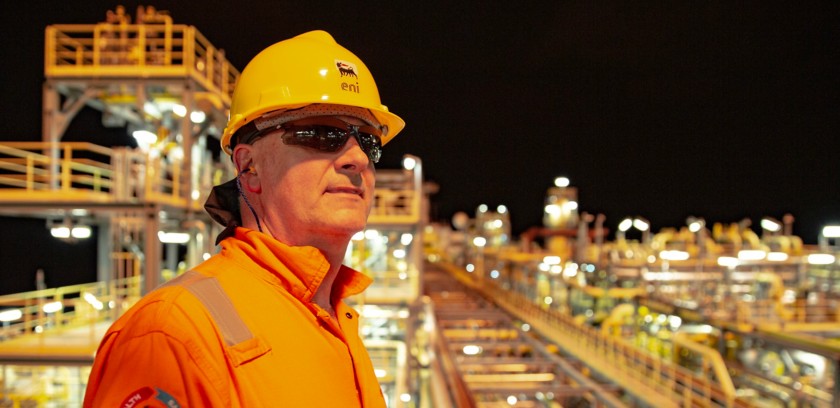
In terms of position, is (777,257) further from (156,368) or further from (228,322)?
(156,368)

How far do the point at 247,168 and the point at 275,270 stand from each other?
1.12ft

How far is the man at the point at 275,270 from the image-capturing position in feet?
3.92

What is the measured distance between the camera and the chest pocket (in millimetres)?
1265

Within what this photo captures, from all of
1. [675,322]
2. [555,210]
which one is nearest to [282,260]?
[675,322]

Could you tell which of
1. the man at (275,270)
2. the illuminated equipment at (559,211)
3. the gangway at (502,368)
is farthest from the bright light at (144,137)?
the illuminated equipment at (559,211)

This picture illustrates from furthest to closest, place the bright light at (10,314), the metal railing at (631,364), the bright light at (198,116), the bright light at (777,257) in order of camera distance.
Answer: the bright light at (777,257) < the bright light at (198,116) < the metal railing at (631,364) < the bright light at (10,314)

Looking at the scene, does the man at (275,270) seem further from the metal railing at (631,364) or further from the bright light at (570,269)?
the bright light at (570,269)

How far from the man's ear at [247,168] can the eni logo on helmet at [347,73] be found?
1.10 ft

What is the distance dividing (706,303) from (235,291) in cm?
1921

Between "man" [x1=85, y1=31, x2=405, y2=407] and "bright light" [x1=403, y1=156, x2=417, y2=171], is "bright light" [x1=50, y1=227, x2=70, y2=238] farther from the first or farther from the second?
"man" [x1=85, y1=31, x2=405, y2=407]

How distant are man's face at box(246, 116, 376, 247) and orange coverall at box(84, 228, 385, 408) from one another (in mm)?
80

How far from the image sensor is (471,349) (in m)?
16.3

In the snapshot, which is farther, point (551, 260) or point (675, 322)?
Result: point (551, 260)

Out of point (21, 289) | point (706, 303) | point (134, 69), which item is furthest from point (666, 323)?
point (21, 289)
